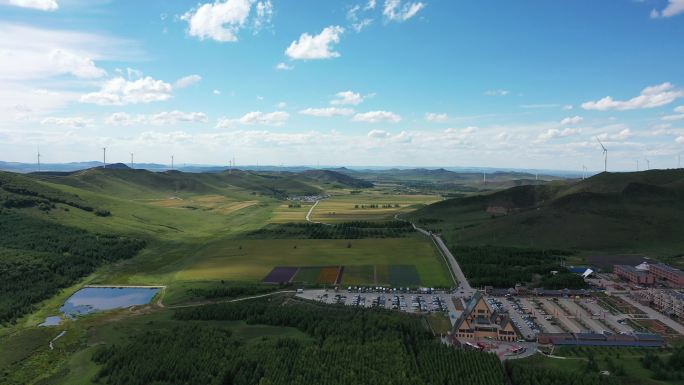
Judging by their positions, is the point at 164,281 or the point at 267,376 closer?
the point at 267,376

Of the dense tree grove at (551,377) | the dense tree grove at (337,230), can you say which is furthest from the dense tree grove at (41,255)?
the dense tree grove at (551,377)

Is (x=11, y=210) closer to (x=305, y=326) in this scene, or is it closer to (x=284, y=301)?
(x=284, y=301)

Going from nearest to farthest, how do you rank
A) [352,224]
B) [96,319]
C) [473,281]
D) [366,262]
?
[96,319]
[473,281]
[366,262]
[352,224]

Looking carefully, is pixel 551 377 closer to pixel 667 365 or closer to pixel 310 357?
pixel 667 365

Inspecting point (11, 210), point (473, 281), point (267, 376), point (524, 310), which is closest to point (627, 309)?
point (524, 310)

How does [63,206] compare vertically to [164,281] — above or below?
above

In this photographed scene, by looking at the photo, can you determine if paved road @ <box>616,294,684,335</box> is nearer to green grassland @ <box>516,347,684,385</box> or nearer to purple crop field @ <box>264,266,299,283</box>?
green grassland @ <box>516,347,684,385</box>
